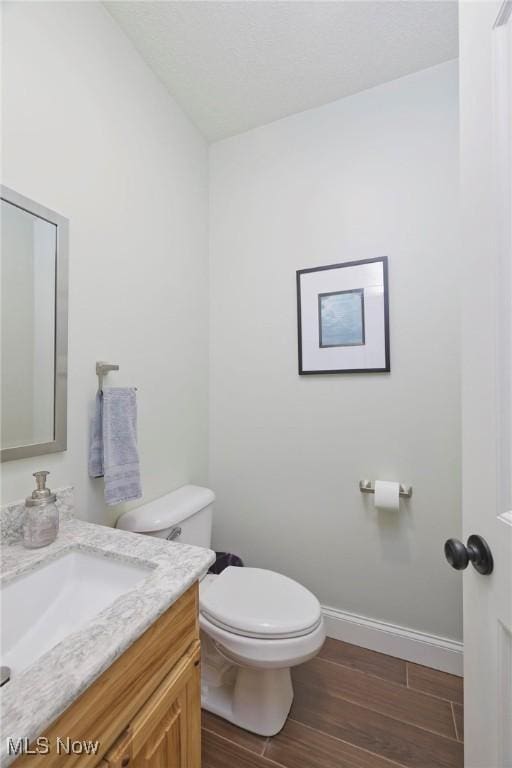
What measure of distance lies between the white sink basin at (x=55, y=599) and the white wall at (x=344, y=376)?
102cm

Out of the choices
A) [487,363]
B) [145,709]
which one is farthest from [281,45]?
[145,709]

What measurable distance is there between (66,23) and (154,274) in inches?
32.0

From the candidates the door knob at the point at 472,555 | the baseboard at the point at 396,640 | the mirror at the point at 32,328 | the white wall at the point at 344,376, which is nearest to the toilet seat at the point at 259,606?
the white wall at the point at 344,376

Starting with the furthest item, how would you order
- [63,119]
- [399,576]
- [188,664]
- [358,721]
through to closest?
[399,576] → [358,721] → [63,119] → [188,664]

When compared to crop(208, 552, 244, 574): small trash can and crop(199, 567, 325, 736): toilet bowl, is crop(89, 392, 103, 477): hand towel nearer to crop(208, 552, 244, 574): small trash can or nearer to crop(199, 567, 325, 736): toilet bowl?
crop(199, 567, 325, 736): toilet bowl

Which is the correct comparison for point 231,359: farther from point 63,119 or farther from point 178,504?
point 63,119

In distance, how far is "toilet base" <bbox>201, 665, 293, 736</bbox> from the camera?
117 centimetres

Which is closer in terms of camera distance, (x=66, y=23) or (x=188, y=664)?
(x=188, y=664)

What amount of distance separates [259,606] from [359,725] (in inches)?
22.7

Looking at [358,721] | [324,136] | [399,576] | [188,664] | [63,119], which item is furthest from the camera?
[324,136]

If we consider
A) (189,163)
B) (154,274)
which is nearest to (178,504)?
(154,274)

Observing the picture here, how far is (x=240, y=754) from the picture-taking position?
1.10 metres

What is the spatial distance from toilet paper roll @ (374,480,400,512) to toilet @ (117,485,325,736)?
1.59 ft

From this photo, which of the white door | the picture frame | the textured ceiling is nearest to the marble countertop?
the white door
